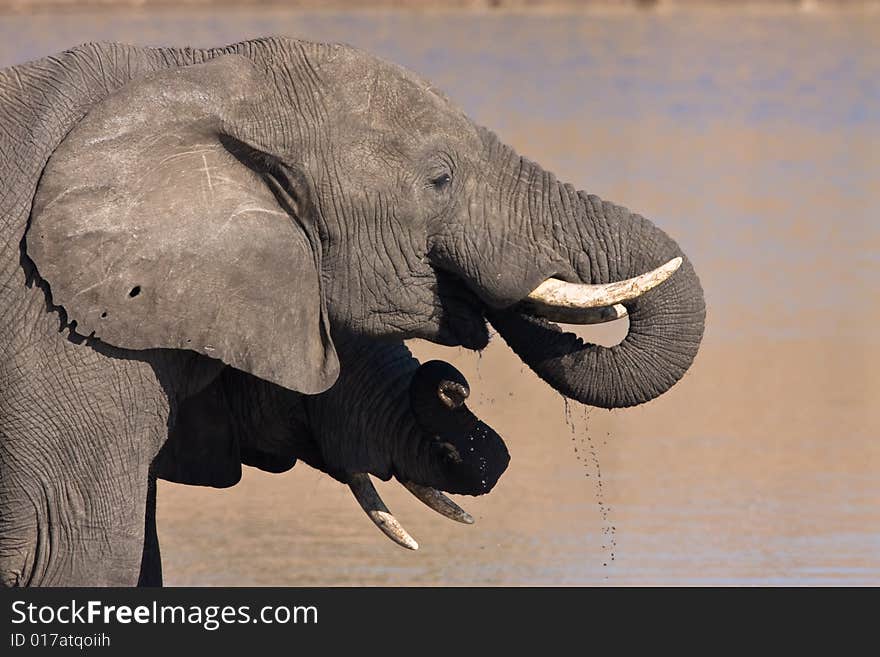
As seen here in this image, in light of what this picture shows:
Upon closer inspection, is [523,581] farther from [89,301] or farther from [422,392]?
[89,301]

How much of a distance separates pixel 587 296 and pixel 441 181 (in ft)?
1.59

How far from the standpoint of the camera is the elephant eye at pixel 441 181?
228 inches

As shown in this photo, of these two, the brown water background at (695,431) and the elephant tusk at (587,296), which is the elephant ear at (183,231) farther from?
the brown water background at (695,431)

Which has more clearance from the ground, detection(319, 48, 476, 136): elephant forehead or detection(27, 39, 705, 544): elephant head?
detection(319, 48, 476, 136): elephant forehead

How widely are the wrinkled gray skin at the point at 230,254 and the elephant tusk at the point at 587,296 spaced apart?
0.04 m

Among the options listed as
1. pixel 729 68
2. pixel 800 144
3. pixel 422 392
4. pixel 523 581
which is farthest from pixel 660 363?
pixel 729 68

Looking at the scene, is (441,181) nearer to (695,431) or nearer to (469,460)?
(469,460)

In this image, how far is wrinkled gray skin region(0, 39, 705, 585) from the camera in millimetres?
5523

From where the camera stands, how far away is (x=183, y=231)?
18.3ft

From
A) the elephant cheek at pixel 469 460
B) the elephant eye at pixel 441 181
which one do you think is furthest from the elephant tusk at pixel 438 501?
the elephant eye at pixel 441 181

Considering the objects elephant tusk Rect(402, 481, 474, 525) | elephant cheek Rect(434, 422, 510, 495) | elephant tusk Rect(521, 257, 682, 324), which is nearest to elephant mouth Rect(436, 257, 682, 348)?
elephant tusk Rect(521, 257, 682, 324)

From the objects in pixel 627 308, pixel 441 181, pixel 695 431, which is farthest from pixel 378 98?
pixel 695 431

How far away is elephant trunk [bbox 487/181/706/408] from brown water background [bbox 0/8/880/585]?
172mm

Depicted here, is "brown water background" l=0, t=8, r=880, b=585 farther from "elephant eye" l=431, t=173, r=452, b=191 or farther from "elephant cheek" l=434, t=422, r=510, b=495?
"elephant eye" l=431, t=173, r=452, b=191
